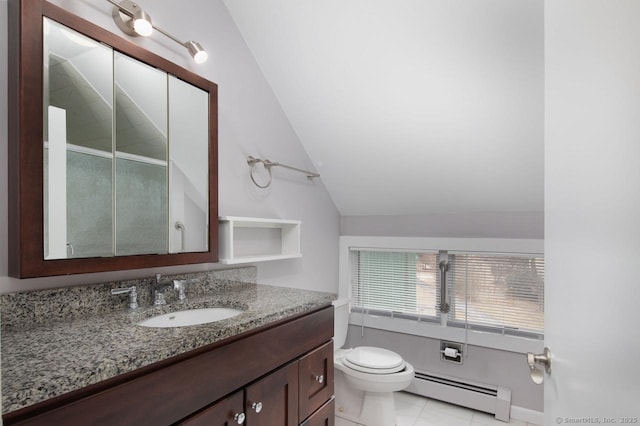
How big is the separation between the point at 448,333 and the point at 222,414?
81.8 inches

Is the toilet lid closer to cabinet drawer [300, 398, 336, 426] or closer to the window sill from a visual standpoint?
the window sill

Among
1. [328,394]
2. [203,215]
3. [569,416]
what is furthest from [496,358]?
[203,215]

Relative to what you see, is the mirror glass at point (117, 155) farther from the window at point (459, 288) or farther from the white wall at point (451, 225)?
the window at point (459, 288)

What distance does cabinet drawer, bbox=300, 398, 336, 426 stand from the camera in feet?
4.48

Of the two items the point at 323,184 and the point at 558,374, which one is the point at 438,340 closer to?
the point at 323,184

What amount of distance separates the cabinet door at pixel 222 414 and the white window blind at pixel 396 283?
2.03 m

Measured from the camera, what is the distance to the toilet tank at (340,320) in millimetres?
2553

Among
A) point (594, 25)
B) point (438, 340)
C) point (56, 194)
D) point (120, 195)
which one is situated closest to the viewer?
point (594, 25)

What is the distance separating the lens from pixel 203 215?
5.25 ft

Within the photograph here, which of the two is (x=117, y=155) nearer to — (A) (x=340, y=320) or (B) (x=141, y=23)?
(B) (x=141, y=23)

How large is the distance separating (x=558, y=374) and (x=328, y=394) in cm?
97

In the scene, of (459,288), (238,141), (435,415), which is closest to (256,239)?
(238,141)

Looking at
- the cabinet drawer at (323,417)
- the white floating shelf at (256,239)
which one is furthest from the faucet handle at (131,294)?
the cabinet drawer at (323,417)

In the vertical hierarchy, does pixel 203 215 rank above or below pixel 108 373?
above
